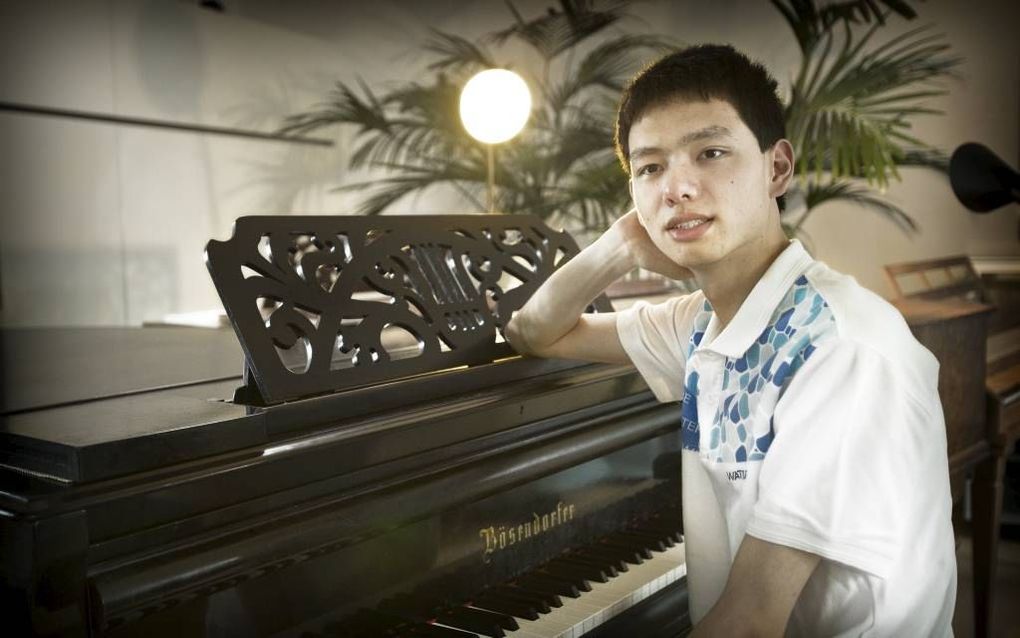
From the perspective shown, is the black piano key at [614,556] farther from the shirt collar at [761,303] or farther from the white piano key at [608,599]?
the shirt collar at [761,303]

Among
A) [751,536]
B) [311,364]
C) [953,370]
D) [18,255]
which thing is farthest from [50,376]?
[18,255]

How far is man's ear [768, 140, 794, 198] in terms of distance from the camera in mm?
1379

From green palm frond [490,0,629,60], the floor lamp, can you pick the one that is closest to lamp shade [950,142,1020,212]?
the floor lamp

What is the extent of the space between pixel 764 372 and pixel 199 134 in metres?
4.61

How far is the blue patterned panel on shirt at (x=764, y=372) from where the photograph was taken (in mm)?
1216

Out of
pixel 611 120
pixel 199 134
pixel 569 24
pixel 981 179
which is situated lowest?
pixel 981 179

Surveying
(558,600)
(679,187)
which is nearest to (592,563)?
(558,600)

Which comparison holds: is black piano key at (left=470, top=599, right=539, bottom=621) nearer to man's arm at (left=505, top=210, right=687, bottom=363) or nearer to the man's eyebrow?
man's arm at (left=505, top=210, right=687, bottom=363)

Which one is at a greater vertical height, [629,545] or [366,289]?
[366,289]

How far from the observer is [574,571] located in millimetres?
1480

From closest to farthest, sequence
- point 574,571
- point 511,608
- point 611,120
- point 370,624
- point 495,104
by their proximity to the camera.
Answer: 1. point 370,624
2. point 511,608
3. point 574,571
4. point 495,104
5. point 611,120

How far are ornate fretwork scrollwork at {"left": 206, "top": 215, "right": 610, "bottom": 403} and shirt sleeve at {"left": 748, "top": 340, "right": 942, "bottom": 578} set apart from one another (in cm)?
60

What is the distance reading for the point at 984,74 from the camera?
515cm

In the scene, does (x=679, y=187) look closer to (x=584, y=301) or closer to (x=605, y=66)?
(x=584, y=301)
